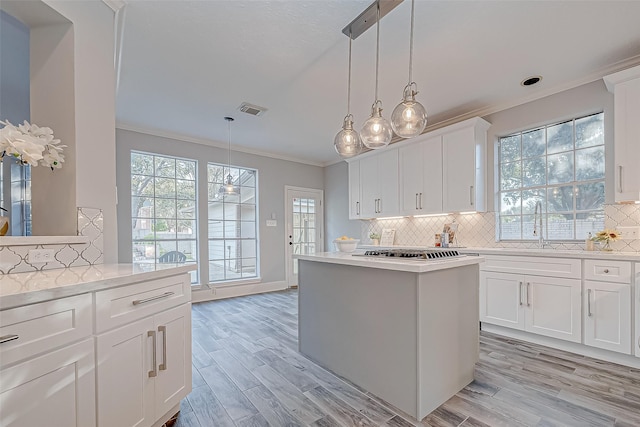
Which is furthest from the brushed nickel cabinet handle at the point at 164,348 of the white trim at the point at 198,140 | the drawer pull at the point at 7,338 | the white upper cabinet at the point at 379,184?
the white trim at the point at 198,140

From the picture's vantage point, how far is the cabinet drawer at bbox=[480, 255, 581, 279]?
2674 mm

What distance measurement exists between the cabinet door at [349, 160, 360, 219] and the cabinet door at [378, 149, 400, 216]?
527 mm

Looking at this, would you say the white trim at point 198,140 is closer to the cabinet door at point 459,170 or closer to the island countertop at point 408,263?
the cabinet door at point 459,170

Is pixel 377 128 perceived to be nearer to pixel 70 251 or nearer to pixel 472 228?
pixel 70 251

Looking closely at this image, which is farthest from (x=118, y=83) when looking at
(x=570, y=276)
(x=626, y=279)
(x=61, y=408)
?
(x=626, y=279)

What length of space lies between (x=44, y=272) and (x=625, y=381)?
3.86m

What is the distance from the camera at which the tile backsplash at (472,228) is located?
2764mm

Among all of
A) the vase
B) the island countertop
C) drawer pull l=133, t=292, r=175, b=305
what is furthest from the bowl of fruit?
the vase

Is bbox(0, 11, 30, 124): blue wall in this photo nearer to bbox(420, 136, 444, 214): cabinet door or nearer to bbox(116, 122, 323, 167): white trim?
bbox(116, 122, 323, 167): white trim

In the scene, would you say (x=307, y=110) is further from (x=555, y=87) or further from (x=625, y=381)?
(x=625, y=381)

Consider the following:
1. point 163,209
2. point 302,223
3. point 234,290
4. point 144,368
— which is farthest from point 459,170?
point 163,209

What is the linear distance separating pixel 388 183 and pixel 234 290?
327 centimetres

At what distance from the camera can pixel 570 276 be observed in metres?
2.67

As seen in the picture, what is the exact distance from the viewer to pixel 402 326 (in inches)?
71.6
